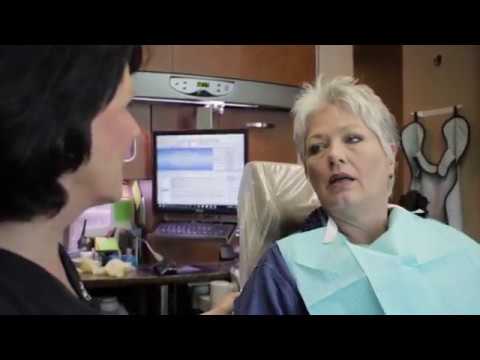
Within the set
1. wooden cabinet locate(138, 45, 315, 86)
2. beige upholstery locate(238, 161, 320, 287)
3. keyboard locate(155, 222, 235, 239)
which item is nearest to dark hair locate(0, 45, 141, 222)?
beige upholstery locate(238, 161, 320, 287)

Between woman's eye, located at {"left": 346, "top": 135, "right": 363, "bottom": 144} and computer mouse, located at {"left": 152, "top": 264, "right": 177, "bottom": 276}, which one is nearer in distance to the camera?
woman's eye, located at {"left": 346, "top": 135, "right": 363, "bottom": 144}

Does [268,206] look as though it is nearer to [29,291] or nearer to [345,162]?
[345,162]

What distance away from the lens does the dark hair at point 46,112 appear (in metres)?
0.45

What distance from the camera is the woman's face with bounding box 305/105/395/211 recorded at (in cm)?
117

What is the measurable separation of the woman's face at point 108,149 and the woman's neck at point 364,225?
0.79 metres

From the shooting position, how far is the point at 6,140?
46 centimetres

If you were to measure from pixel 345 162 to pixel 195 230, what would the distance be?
1.06 meters

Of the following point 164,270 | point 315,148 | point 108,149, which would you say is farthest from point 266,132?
point 108,149

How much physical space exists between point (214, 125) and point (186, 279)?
36.5 inches

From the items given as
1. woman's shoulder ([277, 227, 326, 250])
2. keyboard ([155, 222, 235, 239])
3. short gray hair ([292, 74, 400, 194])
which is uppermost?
short gray hair ([292, 74, 400, 194])

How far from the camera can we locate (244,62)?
92.9 inches

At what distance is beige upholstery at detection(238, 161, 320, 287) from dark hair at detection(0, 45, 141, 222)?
90 centimetres

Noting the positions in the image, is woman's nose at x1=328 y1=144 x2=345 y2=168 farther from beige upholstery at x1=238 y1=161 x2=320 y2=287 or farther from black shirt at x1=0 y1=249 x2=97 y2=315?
black shirt at x1=0 y1=249 x2=97 y2=315

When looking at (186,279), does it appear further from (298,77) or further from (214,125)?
(298,77)
